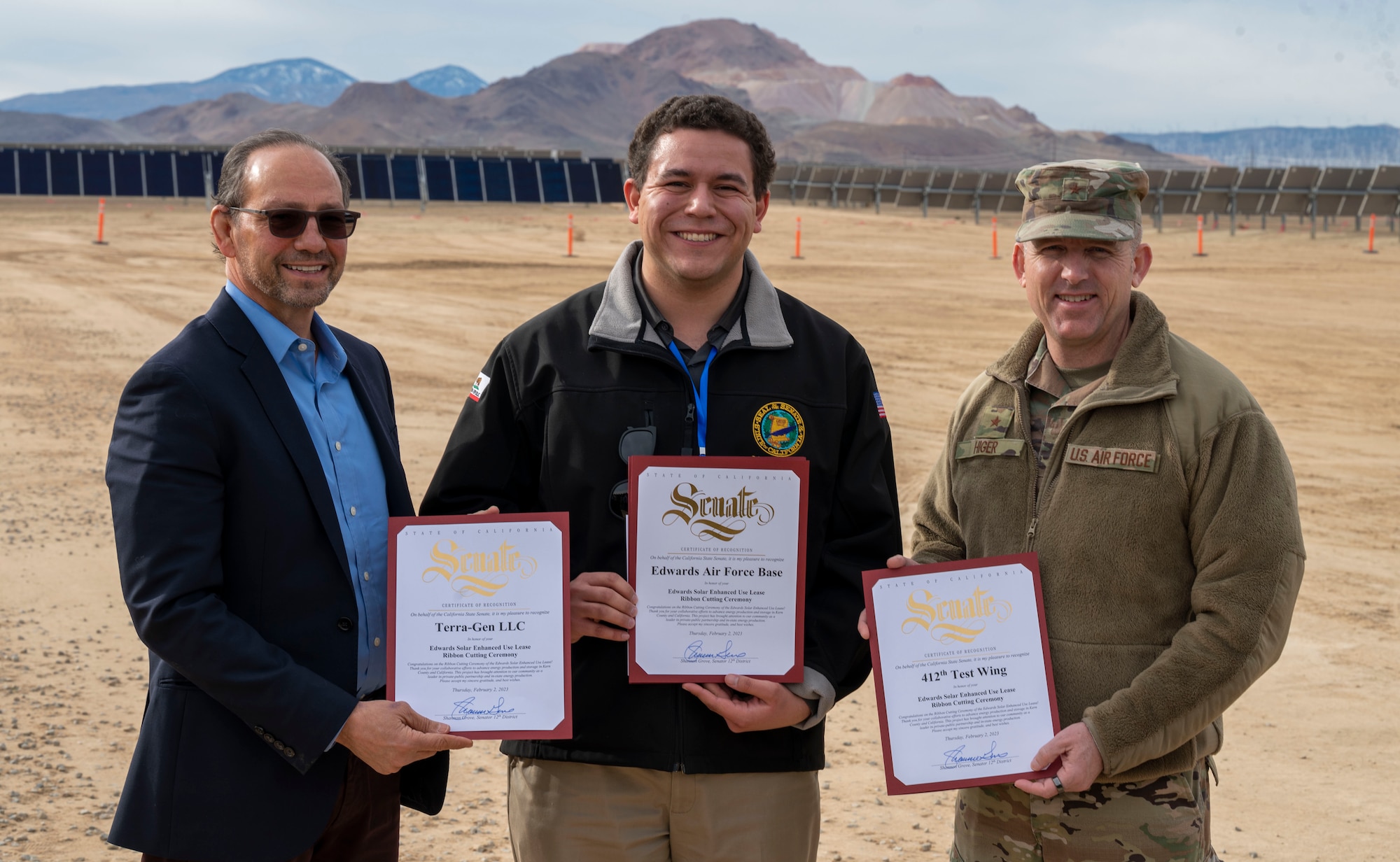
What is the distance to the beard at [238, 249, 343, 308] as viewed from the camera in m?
2.67

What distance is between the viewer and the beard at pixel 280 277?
2.67 metres

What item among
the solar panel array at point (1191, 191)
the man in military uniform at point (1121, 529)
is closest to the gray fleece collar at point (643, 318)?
the man in military uniform at point (1121, 529)

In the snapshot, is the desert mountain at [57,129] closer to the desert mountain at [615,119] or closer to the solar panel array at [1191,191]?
the desert mountain at [615,119]

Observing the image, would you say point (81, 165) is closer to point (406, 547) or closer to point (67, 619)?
point (67, 619)

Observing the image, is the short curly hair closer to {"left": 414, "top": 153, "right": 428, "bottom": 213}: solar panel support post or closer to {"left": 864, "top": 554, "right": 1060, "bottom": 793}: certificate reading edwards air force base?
{"left": 864, "top": 554, "right": 1060, "bottom": 793}: certificate reading edwards air force base

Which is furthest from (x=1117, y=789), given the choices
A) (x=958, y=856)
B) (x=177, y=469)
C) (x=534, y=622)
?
(x=177, y=469)

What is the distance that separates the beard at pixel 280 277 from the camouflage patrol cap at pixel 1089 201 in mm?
1605

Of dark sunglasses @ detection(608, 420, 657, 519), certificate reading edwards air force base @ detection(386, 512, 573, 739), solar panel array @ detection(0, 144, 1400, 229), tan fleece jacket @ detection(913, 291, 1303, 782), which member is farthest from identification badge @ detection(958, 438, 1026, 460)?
solar panel array @ detection(0, 144, 1400, 229)

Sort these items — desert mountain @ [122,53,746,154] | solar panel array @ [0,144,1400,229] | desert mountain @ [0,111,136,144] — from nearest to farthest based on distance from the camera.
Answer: solar panel array @ [0,144,1400,229], desert mountain @ [122,53,746,154], desert mountain @ [0,111,136,144]

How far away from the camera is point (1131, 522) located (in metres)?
2.55

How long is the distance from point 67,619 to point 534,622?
4.87m

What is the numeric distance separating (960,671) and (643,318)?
41.8 inches
